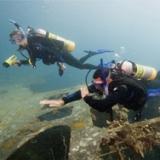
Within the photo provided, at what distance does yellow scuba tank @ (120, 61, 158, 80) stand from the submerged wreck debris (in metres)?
1.81

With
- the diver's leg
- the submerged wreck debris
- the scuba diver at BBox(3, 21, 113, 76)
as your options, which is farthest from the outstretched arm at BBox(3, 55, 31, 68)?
the submerged wreck debris

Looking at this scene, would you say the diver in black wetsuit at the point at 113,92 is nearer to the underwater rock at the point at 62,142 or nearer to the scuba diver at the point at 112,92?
the scuba diver at the point at 112,92

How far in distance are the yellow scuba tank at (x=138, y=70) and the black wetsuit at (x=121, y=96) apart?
0.65 metres

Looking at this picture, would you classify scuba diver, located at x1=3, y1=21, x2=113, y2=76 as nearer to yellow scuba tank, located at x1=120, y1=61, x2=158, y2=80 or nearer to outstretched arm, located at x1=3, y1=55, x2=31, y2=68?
outstretched arm, located at x1=3, y1=55, x2=31, y2=68

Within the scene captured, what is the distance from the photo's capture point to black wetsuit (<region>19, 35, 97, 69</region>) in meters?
10.8

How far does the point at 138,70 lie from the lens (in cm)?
716

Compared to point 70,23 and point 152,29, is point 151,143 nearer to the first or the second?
point 152,29

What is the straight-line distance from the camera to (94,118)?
7965 mm

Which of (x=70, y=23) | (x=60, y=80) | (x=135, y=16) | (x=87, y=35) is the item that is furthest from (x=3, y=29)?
(x=60, y=80)

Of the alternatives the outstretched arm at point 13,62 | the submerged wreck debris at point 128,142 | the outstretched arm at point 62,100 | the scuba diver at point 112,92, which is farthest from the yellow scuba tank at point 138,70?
the outstretched arm at point 13,62

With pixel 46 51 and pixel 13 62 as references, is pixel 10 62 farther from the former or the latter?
pixel 46 51

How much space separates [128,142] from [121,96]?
3.81 feet

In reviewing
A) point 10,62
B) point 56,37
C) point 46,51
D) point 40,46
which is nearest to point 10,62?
Answer: point 10,62

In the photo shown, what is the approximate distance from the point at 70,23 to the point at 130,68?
7341 inches
